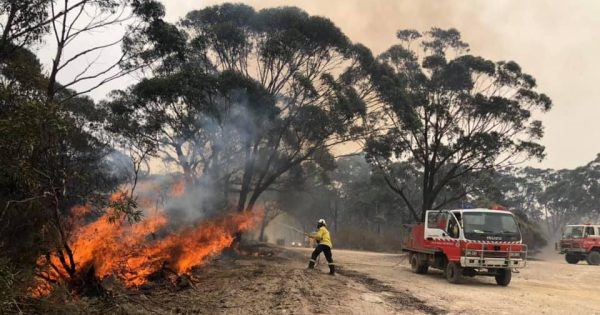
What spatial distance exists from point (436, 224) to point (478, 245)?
239cm

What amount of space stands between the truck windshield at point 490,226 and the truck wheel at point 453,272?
103 cm

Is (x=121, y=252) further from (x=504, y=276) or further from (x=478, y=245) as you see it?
(x=504, y=276)

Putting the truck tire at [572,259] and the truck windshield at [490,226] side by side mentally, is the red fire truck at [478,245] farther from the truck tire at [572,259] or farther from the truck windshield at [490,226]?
the truck tire at [572,259]

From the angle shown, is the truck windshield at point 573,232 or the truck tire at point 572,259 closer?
the truck windshield at point 573,232

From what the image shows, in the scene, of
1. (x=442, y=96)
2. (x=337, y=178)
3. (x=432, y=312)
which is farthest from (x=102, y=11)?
(x=337, y=178)

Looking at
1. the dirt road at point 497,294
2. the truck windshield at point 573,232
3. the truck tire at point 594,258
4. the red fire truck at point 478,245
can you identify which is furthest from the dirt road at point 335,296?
the truck windshield at point 573,232

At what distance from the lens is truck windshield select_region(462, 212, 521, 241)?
1460 centimetres

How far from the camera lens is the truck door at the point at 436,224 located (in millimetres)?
15967

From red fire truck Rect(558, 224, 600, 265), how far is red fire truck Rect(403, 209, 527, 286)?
14.8m

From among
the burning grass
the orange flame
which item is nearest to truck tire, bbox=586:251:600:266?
the burning grass

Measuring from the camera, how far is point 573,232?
2830 cm

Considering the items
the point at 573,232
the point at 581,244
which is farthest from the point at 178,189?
the point at 573,232

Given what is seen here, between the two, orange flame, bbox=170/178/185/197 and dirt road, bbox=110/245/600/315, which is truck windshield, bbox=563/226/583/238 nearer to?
dirt road, bbox=110/245/600/315

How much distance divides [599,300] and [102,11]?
15.6 meters
